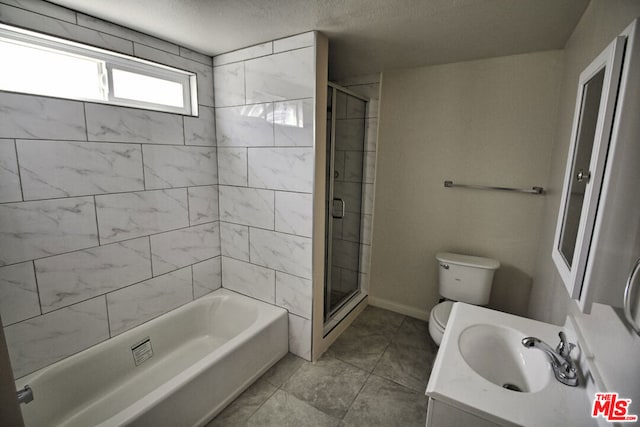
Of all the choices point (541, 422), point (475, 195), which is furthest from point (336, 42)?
point (541, 422)

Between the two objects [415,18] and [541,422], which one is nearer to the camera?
[541,422]

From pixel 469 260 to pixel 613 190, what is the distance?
1.70 m

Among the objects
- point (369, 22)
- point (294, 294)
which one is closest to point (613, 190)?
point (369, 22)

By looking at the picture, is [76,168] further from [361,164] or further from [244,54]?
[361,164]

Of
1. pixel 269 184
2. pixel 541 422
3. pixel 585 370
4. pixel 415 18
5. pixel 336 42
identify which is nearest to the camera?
pixel 541 422

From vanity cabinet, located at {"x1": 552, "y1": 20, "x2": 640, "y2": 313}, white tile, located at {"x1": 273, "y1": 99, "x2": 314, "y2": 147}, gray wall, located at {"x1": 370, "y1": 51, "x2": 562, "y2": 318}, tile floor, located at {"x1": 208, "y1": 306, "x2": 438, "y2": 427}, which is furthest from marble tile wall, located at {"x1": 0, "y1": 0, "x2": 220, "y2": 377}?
vanity cabinet, located at {"x1": 552, "y1": 20, "x2": 640, "y2": 313}

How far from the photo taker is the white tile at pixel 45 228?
147 cm

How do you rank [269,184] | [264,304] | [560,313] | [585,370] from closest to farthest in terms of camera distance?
[585,370] → [560,313] → [269,184] → [264,304]

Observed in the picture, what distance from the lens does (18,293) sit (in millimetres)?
1518

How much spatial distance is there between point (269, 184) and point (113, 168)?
96cm

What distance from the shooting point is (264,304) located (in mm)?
2348

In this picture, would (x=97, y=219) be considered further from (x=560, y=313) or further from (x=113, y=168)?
(x=560, y=313)

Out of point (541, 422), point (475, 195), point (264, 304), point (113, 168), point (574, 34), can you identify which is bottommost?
point (264, 304)

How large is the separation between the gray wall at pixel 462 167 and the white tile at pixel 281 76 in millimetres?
1014
